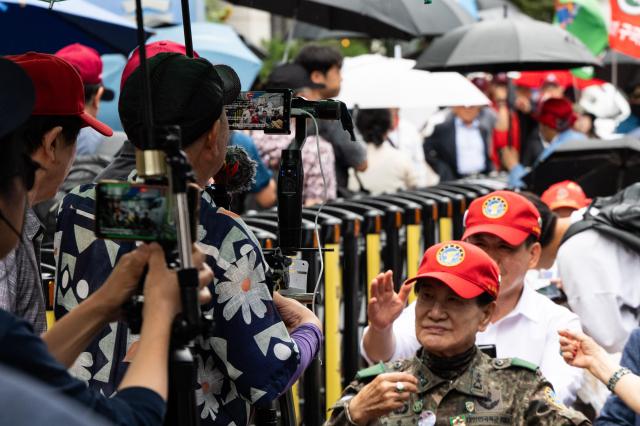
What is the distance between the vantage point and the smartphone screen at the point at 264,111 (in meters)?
3.84

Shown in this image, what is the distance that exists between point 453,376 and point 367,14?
5137mm

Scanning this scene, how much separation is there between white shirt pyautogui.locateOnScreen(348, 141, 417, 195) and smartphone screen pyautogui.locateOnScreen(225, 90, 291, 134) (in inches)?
310

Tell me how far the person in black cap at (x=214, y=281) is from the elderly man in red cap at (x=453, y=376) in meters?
0.87

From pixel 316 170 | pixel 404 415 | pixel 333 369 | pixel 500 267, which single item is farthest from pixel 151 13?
pixel 404 415

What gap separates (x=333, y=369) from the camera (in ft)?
23.8

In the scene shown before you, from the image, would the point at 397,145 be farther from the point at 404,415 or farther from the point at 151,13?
the point at 404,415

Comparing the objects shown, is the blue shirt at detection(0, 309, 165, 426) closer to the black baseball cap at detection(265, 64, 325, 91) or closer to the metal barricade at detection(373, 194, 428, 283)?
the metal barricade at detection(373, 194, 428, 283)

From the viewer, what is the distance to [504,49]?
11.4 metres

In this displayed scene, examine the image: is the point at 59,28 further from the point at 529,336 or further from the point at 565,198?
the point at 529,336

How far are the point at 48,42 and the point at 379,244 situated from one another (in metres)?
2.81

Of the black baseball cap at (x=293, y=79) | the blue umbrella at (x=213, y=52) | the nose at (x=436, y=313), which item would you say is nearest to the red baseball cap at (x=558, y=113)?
the blue umbrella at (x=213, y=52)

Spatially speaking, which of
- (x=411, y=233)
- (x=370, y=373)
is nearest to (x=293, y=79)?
(x=411, y=233)

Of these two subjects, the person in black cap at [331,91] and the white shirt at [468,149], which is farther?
the white shirt at [468,149]

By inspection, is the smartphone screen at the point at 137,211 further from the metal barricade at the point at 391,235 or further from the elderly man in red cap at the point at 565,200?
the elderly man in red cap at the point at 565,200
